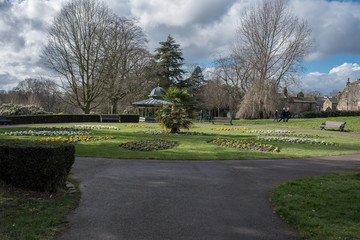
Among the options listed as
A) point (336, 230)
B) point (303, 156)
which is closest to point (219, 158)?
point (303, 156)

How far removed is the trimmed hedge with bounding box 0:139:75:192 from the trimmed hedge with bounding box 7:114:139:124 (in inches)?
868

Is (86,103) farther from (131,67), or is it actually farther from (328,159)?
(328,159)

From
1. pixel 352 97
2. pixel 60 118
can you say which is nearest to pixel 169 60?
pixel 60 118

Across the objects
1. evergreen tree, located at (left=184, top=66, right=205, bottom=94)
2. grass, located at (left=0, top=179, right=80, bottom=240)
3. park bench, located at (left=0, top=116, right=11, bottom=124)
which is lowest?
grass, located at (left=0, top=179, right=80, bottom=240)

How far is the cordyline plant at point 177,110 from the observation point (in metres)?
15.5

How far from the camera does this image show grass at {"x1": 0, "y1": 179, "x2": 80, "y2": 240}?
3248 millimetres

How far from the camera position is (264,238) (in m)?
3.34

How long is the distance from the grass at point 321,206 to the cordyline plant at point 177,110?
1027 centimetres

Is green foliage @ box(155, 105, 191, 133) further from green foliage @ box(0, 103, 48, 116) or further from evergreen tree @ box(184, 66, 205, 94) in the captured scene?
evergreen tree @ box(184, 66, 205, 94)

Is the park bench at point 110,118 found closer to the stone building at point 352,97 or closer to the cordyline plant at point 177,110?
the cordyline plant at point 177,110

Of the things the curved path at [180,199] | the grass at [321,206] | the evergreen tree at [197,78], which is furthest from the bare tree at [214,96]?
the grass at [321,206]

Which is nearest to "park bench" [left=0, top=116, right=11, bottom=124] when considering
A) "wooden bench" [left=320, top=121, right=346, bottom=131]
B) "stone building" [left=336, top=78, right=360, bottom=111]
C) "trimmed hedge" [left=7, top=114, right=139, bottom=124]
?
"trimmed hedge" [left=7, top=114, right=139, bottom=124]

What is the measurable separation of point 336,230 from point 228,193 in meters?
2.03

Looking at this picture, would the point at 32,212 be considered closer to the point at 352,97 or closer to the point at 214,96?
the point at 214,96
